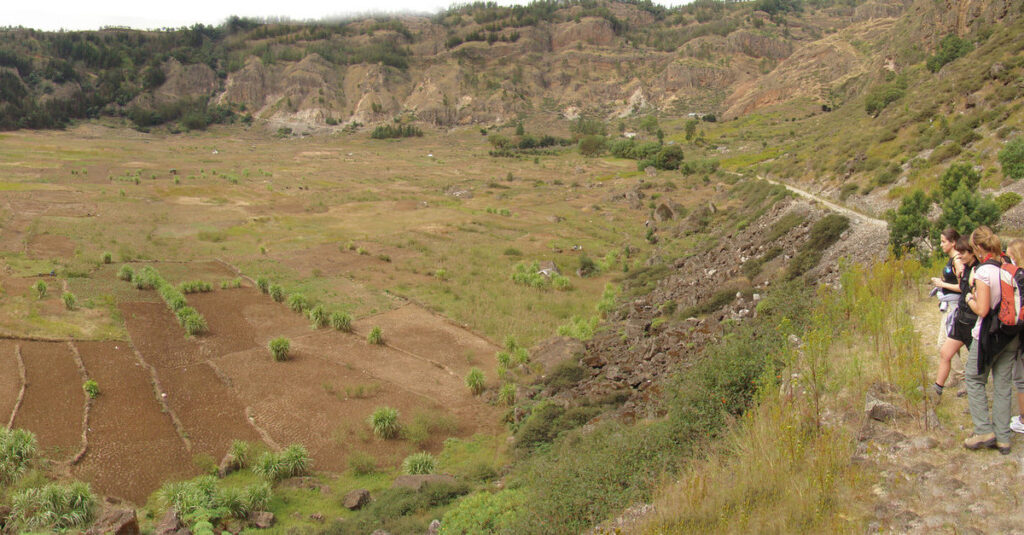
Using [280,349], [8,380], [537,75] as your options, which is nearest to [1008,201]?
[280,349]

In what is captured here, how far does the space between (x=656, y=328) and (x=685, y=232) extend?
2121cm

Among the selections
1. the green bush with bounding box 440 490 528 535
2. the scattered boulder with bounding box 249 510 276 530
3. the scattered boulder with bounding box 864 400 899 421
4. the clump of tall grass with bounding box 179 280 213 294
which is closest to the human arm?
the scattered boulder with bounding box 864 400 899 421

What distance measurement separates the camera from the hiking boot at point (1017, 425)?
5.75 meters

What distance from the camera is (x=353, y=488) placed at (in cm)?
1266

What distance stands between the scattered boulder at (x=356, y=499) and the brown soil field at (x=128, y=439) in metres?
4.14

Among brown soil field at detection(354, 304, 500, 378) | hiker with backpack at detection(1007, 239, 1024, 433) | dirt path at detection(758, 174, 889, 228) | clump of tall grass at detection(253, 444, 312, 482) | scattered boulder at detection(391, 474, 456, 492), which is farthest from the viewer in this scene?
brown soil field at detection(354, 304, 500, 378)

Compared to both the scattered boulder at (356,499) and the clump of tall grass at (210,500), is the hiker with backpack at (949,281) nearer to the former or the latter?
the scattered boulder at (356,499)

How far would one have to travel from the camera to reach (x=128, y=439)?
46.1 feet

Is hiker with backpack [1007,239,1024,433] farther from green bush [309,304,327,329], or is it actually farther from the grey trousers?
green bush [309,304,327,329]

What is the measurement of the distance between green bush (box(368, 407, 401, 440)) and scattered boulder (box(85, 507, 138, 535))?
6.12 m

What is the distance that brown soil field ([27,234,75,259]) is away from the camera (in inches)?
1148

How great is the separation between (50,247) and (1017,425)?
40.3 meters

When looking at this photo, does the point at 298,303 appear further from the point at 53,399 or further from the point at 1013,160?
the point at 1013,160

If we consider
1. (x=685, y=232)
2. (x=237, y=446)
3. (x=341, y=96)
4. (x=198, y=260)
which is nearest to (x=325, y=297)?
(x=198, y=260)
